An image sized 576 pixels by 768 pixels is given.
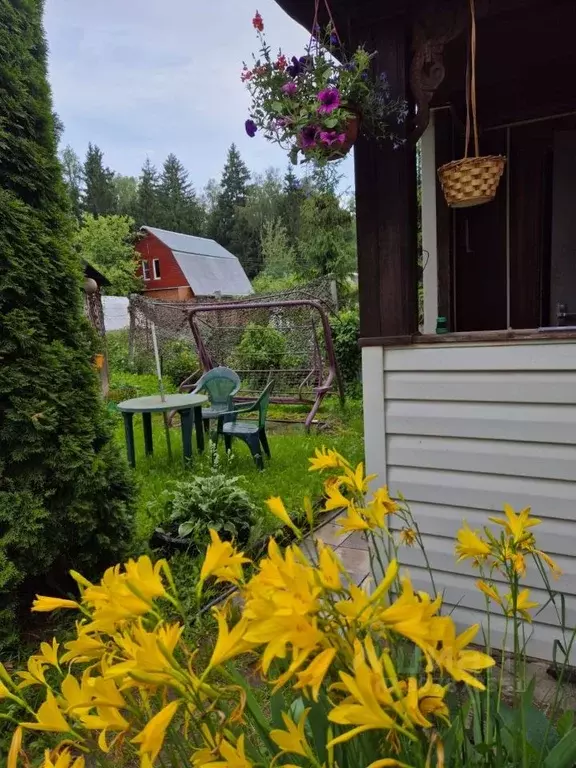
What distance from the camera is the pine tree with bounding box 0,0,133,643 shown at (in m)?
1.97

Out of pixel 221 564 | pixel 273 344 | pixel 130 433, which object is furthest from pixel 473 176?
pixel 273 344

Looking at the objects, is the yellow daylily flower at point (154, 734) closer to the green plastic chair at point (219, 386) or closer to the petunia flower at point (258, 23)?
the petunia flower at point (258, 23)

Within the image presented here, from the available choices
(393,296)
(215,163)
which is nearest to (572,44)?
(393,296)

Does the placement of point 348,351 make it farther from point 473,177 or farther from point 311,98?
point 311,98

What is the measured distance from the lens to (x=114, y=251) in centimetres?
2219

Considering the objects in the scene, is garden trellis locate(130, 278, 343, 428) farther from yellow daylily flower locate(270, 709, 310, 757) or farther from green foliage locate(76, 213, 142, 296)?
green foliage locate(76, 213, 142, 296)

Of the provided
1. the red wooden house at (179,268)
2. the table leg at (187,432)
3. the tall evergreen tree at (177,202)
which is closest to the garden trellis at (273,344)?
the table leg at (187,432)

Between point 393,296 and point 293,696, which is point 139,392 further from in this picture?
point 293,696

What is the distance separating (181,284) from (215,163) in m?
20.7

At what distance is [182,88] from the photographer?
97.9 feet

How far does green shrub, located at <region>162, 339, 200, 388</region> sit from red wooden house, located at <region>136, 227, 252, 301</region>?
44.3ft

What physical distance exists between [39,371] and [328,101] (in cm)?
148

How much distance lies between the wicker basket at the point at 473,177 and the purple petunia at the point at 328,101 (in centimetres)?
48

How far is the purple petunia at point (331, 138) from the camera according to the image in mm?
1574
